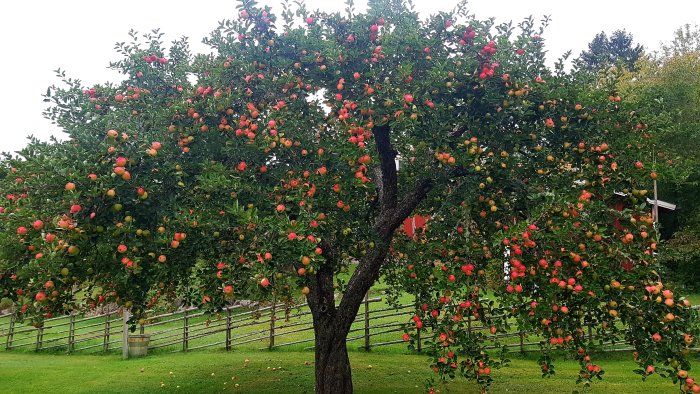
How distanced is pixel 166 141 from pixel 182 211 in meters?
1.08

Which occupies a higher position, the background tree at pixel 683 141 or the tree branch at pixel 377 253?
the background tree at pixel 683 141

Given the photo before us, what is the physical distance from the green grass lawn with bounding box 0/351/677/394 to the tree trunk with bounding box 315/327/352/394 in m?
1.69

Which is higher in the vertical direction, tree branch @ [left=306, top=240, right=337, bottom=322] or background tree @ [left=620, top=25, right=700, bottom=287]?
background tree @ [left=620, top=25, right=700, bottom=287]

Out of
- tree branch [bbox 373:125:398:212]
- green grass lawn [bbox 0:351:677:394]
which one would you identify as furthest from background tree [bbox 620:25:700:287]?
tree branch [bbox 373:125:398:212]

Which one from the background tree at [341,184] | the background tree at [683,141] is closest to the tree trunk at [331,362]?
the background tree at [341,184]

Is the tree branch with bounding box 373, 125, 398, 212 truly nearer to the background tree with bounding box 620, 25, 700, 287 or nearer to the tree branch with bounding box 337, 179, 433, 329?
the tree branch with bounding box 337, 179, 433, 329

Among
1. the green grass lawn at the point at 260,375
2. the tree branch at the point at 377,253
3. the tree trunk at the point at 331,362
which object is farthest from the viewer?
the green grass lawn at the point at 260,375

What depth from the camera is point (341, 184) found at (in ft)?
20.5

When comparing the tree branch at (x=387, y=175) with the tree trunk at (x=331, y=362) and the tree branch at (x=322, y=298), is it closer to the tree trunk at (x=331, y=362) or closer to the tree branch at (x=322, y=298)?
the tree branch at (x=322, y=298)

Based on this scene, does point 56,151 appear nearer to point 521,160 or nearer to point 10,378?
point 521,160

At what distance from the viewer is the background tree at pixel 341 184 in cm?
501

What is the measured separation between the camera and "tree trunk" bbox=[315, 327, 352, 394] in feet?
25.7

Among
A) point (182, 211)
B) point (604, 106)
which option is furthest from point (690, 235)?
point (182, 211)

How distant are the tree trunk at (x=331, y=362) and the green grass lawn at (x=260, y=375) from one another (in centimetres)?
169
